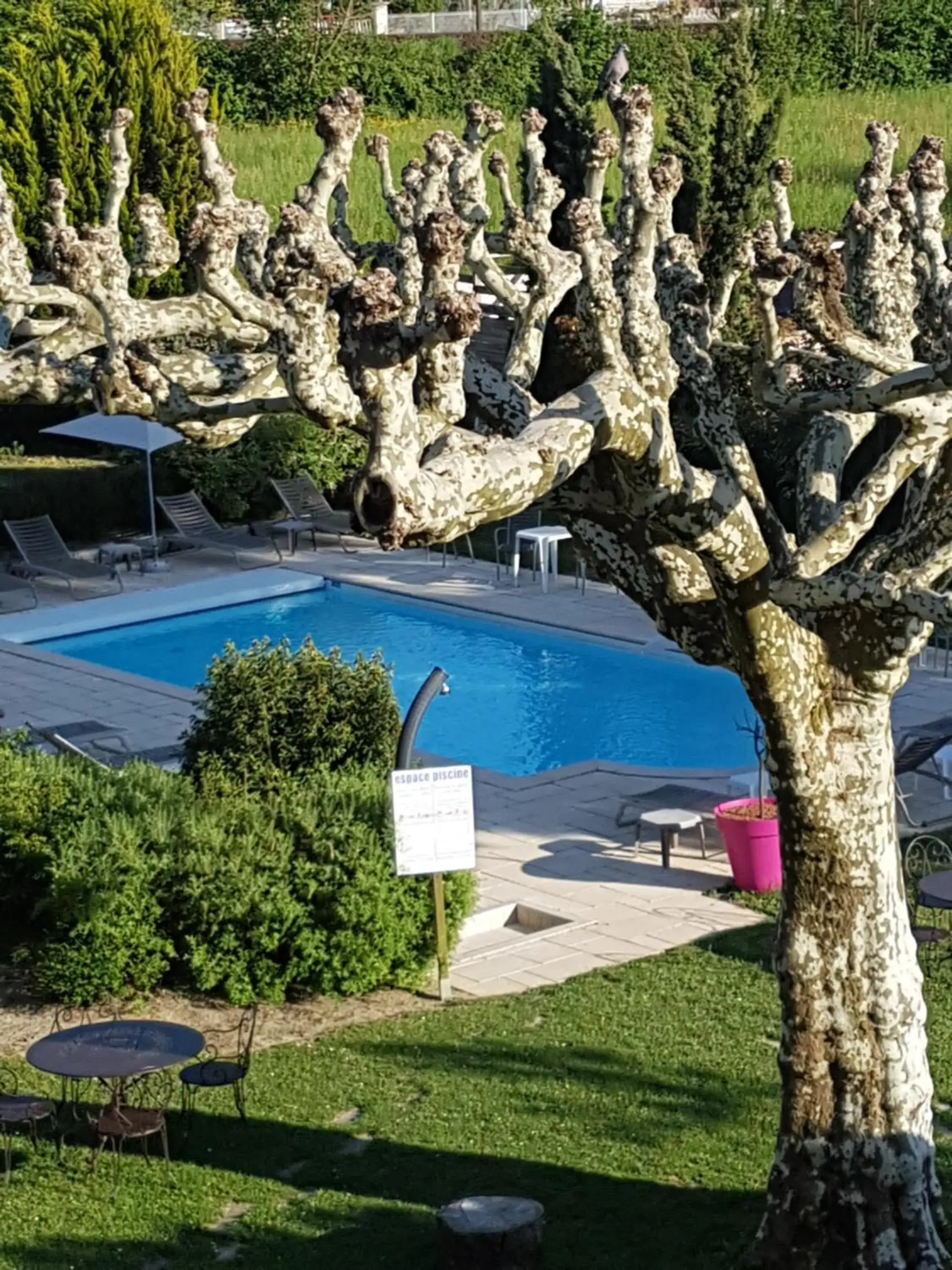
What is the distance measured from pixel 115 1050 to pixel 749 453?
14.8ft

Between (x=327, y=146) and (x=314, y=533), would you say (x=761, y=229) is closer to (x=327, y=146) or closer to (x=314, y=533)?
(x=327, y=146)

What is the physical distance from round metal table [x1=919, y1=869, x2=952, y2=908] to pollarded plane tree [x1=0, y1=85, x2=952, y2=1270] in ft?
12.2

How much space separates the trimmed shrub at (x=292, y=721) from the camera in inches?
603

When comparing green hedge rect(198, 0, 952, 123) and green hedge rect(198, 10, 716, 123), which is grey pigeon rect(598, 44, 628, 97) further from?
green hedge rect(198, 10, 716, 123)

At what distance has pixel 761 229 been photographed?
30.1ft

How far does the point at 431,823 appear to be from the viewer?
13125mm

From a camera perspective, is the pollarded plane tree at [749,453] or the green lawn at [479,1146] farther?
the green lawn at [479,1146]

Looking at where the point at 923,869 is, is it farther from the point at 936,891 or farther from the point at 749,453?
the point at 749,453

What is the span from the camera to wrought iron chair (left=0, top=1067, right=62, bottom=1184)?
1104 centimetres

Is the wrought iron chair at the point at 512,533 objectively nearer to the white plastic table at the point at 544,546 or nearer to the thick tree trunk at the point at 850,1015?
the white plastic table at the point at 544,546

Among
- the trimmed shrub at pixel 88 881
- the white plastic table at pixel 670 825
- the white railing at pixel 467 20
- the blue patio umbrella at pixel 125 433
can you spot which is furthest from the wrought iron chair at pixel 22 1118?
the white railing at pixel 467 20

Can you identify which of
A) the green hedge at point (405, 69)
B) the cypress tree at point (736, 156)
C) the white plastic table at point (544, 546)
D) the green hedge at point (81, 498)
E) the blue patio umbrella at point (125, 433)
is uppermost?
the green hedge at point (405, 69)

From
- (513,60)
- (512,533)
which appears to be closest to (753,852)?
(512,533)

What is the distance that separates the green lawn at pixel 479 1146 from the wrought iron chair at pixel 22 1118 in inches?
4.4
